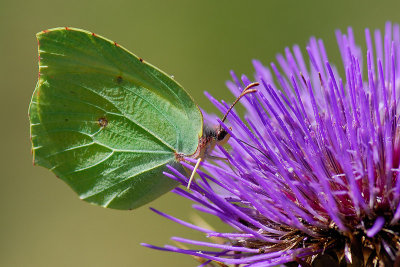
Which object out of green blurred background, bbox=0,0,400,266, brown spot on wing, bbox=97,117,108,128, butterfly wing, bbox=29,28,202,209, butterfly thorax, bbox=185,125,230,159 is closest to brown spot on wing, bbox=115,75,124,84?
butterfly wing, bbox=29,28,202,209

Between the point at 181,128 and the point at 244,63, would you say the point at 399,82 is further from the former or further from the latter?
the point at 244,63

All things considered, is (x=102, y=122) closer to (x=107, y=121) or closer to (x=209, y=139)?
(x=107, y=121)

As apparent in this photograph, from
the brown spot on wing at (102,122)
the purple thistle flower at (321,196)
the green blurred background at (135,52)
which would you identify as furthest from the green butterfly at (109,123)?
the green blurred background at (135,52)

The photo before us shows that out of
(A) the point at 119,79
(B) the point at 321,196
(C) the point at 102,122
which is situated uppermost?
(A) the point at 119,79

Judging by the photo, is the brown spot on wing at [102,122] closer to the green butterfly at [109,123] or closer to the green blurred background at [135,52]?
the green butterfly at [109,123]

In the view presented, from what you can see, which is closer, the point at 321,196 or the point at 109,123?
the point at 321,196

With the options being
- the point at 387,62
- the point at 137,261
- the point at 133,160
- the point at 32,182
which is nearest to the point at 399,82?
the point at 387,62

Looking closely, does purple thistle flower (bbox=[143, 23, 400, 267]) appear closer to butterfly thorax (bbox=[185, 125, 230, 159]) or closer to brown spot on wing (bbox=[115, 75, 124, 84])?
butterfly thorax (bbox=[185, 125, 230, 159])

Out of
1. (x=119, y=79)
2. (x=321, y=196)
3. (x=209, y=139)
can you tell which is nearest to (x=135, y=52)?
(x=119, y=79)
